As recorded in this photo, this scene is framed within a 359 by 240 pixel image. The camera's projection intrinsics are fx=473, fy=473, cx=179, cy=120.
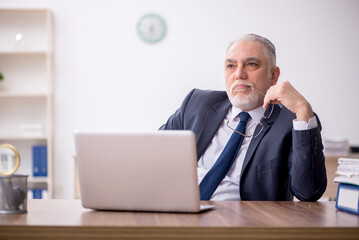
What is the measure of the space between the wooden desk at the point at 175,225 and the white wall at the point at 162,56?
362 centimetres

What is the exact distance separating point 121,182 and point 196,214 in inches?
9.0

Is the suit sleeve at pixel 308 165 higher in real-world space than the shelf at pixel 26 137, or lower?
higher

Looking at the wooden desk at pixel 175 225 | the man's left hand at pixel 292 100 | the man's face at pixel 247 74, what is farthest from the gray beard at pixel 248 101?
the wooden desk at pixel 175 225

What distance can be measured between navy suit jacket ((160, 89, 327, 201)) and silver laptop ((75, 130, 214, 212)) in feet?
1.91

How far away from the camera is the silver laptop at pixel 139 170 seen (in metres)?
1.29

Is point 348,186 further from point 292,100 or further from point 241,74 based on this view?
point 241,74

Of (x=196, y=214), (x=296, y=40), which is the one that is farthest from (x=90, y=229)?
(x=296, y=40)

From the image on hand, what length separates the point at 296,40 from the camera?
16.5 ft

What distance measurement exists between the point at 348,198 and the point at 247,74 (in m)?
0.87

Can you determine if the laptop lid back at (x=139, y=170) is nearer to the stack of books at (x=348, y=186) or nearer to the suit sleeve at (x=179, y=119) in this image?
the stack of books at (x=348, y=186)

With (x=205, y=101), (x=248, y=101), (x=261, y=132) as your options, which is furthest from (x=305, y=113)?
(x=205, y=101)

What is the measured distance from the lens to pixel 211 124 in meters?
2.17

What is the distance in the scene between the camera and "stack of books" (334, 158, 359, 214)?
4.57ft

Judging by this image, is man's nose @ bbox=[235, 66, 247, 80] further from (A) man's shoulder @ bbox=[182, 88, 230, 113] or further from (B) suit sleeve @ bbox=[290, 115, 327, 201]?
(B) suit sleeve @ bbox=[290, 115, 327, 201]
